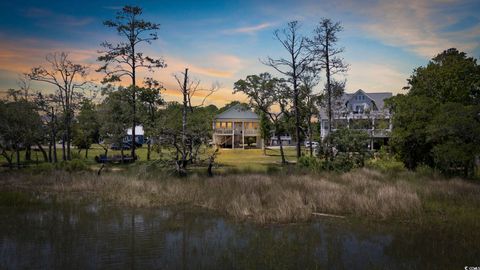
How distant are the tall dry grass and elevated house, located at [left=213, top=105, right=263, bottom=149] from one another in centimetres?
4205

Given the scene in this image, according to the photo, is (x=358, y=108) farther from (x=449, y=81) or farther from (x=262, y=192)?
(x=262, y=192)

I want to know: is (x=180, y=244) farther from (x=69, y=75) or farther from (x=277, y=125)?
(x=277, y=125)

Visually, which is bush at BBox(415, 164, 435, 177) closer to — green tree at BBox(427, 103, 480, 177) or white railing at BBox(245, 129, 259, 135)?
green tree at BBox(427, 103, 480, 177)

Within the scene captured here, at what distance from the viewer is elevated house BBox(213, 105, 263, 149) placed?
65562 mm

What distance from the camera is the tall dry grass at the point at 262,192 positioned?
48.2ft

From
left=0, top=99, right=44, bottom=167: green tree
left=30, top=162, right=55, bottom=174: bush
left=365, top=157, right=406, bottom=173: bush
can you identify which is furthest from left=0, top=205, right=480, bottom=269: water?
left=0, top=99, right=44, bottom=167: green tree

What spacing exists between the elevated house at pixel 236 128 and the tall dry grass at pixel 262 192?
4205cm

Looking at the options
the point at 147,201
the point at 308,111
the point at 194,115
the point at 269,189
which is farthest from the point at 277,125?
the point at 147,201

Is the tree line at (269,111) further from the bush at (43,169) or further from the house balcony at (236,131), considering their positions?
the house balcony at (236,131)

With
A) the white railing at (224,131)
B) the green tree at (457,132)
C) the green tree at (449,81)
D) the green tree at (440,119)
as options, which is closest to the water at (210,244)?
the green tree at (457,132)

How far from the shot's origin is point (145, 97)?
125 ft

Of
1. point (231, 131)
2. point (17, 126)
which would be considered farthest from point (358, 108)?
point (17, 126)

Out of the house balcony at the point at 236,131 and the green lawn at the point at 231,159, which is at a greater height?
the house balcony at the point at 236,131

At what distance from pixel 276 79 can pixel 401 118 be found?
13.7m
